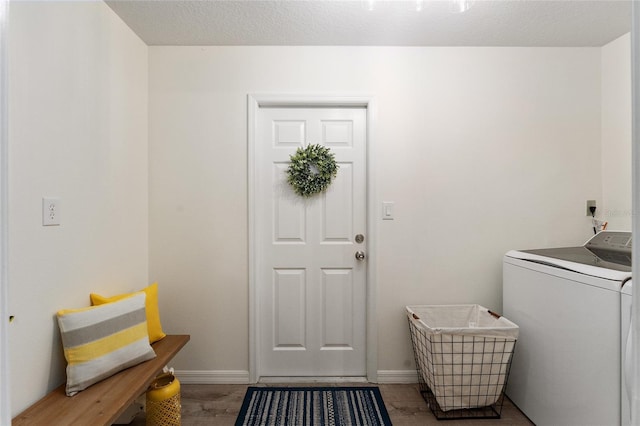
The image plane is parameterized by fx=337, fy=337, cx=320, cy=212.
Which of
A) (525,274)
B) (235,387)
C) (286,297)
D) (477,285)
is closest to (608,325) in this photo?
(525,274)

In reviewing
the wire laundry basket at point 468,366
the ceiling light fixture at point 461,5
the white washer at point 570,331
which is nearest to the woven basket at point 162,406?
the wire laundry basket at point 468,366

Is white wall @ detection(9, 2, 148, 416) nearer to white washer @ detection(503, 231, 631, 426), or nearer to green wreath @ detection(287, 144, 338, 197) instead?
green wreath @ detection(287, 144, 338, 197)

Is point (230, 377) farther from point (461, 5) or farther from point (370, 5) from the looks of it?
point (461, 5)

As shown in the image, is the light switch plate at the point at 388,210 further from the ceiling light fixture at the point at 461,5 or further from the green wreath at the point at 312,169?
the ceiling light fixture at the point at 461,5

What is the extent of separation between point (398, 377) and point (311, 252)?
109 centimetres

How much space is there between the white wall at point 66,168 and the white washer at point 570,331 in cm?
246

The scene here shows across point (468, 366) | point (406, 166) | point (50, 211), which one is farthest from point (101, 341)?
point (406, 166)

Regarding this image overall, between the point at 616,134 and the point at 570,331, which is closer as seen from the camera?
the point at 570,331

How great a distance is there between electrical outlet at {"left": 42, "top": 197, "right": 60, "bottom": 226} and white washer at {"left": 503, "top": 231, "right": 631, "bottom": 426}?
2.49m

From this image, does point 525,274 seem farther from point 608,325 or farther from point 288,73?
point 288,73

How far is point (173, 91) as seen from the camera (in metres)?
2.40

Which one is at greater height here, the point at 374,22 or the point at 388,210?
the point at 374,22

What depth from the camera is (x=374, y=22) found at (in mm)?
2107

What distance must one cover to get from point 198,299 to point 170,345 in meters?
0.43
